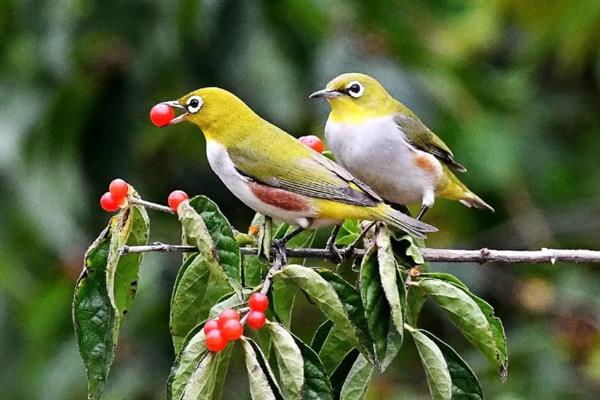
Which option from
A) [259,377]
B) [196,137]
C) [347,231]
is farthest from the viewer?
[196,137]

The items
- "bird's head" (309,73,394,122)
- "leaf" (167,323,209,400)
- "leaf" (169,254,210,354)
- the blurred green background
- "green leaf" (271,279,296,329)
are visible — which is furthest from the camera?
the blurred green background

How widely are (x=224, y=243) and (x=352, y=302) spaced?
0.35 meters

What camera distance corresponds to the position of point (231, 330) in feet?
8.78

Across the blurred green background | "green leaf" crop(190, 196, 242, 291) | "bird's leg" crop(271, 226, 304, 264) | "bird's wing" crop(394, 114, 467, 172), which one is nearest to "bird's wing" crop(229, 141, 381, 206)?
"bird's leg" crop(271, 226, 304, 264)

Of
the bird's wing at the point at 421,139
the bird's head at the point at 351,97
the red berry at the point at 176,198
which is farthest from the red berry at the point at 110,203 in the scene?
the bird's wing at the point at 421,139

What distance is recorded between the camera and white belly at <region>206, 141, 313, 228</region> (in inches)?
132

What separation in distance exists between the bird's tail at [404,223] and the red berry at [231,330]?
73 cm

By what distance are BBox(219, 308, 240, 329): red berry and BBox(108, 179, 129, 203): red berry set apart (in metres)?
0.44

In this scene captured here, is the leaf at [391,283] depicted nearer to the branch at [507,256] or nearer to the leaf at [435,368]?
the leaf at [435,368]

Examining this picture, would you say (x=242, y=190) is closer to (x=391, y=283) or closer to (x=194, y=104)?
(x=194, y=104)

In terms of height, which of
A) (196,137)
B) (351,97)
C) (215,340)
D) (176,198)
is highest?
(176,198)

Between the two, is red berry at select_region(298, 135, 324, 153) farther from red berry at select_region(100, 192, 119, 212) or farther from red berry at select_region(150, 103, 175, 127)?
red berry at select_region(100, 192, 119, 212)

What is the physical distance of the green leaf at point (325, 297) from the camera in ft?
9.16

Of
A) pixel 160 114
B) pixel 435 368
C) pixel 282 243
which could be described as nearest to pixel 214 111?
Answer: pixel 160 114
